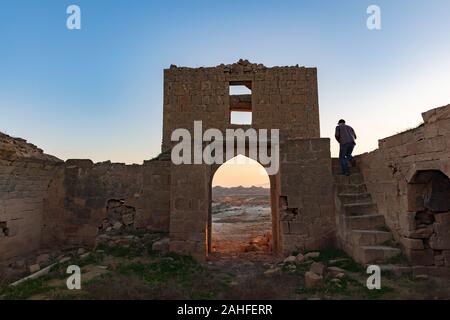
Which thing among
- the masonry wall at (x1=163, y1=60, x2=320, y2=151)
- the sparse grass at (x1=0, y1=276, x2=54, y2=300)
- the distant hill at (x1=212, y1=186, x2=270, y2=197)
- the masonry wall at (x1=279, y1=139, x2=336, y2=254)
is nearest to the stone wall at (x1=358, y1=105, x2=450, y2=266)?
the masonry wall at (x1=279, y1=139, x2=336, y2=254)

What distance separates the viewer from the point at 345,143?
778 centimetres

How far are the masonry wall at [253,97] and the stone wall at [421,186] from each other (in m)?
5.71

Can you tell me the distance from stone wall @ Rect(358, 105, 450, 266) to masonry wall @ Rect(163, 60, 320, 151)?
5.71m

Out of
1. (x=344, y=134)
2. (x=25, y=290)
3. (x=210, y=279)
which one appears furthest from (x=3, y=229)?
(x=344, y=134)

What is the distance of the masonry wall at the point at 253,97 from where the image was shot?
38.3 ft

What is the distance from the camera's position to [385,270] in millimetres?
5363

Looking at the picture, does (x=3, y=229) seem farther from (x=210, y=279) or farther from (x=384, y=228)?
(x=384, y=228)

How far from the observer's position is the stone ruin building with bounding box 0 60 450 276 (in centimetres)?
536

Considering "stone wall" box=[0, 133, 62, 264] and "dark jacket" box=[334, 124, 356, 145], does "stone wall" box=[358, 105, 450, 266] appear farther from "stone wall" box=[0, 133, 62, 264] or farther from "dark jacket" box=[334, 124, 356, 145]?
"stone wall" box=[0, 133, 62, 264]

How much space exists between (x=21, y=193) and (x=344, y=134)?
28.8 ft

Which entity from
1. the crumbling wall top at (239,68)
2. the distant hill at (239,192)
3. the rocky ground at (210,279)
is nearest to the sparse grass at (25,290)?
the rocky ground at (210,279)

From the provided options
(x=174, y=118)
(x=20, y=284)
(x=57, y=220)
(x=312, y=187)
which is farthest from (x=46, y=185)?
(x=312, y=187)
